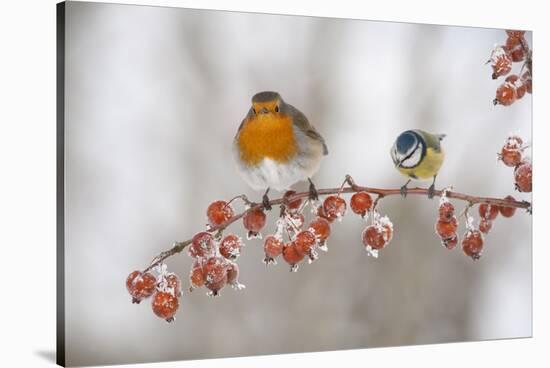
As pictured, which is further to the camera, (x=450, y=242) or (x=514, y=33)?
(x=514, y=33)

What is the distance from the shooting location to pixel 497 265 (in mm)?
4562

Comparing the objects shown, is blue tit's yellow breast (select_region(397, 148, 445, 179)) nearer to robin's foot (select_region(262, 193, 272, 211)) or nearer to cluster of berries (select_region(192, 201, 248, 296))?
robin's foot (select_region(262, 193, 272, 211))

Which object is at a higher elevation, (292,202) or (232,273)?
(292,202)

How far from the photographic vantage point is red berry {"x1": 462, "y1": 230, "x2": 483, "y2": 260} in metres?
4.41

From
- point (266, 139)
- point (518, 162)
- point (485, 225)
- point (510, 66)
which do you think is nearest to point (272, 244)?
point (266, 139)

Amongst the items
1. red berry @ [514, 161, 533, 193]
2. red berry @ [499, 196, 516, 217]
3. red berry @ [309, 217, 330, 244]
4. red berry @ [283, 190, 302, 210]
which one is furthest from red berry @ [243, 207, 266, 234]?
red berry @ [514, 161, 533, 193]

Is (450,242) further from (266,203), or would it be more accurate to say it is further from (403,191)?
(266,203)

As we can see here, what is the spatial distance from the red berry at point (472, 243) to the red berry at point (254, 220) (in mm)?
1057

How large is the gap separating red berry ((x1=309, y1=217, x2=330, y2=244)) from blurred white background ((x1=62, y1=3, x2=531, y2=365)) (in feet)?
0.28

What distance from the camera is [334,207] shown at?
4.11 meters

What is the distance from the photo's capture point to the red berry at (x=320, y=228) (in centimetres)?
404

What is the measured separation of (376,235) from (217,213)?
30.5 inches

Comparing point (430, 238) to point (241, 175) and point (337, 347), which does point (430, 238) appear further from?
point (241, 175)

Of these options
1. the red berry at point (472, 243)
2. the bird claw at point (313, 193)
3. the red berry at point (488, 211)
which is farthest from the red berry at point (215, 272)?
the red berry at point (488, 211)
